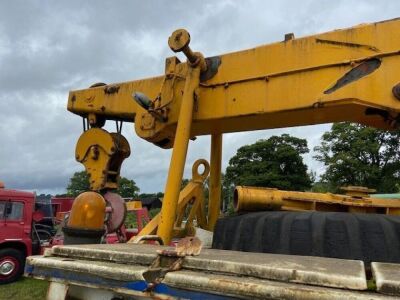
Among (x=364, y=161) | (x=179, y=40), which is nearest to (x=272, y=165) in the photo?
(x=364, y=161)

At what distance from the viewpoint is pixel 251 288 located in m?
1.51

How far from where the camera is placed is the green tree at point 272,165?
1479 inches

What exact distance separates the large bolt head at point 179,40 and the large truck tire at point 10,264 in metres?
8.09

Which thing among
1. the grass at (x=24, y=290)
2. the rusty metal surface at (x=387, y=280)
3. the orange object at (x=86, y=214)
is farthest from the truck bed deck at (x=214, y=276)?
the grass at (x=24, y=290)

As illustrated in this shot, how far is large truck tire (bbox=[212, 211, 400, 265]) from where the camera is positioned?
2.74 m

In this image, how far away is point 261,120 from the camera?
4.39m

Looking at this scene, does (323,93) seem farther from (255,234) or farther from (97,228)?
(97,228)

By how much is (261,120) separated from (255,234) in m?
1.51

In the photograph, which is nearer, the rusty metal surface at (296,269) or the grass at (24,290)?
the rusty metal surface at (296,269)

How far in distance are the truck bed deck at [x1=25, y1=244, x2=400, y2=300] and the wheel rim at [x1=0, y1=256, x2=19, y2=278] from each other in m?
9.10

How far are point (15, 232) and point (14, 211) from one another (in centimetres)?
51

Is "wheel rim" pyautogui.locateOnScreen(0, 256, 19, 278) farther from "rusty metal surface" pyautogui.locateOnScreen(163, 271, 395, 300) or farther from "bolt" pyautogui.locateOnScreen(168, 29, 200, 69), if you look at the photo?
"rusty metal surface" pyautogui.locateOnScreen(163, 271, 395, 300)

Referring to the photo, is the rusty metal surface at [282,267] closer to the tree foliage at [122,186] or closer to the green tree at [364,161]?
the green tree at [364,161]

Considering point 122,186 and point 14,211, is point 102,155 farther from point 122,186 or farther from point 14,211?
point 122,186
